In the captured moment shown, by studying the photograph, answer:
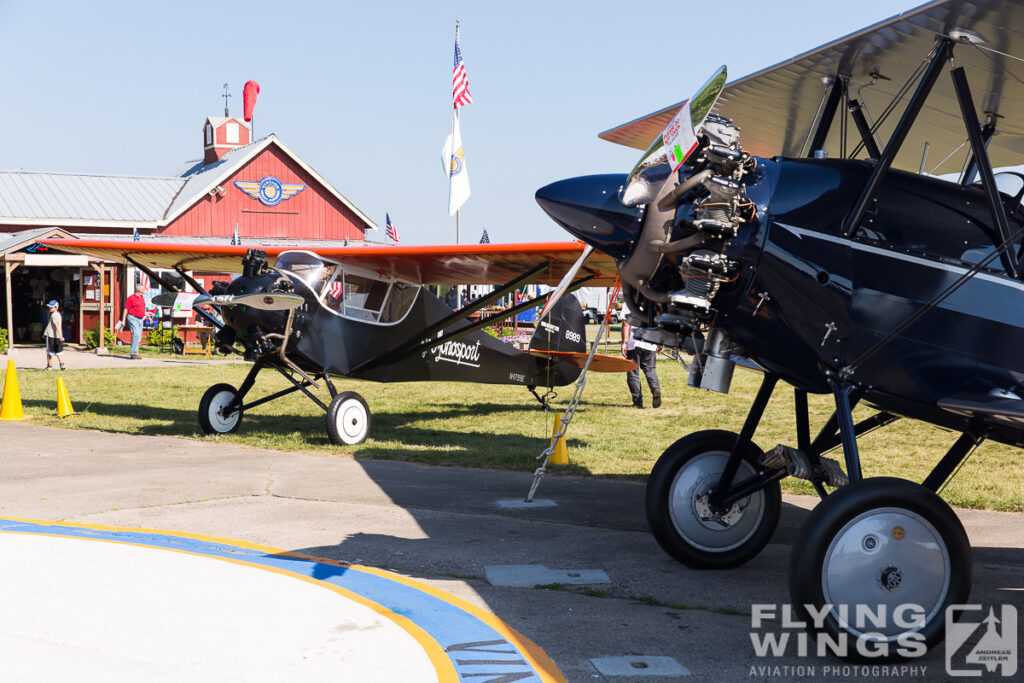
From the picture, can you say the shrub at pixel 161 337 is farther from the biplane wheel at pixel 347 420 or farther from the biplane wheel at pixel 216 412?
the biplane wheel at pixel 347 420

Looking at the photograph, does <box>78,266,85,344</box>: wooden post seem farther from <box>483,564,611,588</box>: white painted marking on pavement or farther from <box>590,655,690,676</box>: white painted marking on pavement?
<box>590,655,690,676</box>: white painted marking on pavement

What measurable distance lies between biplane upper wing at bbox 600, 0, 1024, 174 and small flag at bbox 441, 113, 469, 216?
1447 centimetres

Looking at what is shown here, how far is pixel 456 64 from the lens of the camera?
23016 millimetres

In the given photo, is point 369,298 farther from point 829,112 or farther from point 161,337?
point 161,337

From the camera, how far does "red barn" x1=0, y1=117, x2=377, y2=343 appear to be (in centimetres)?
3513

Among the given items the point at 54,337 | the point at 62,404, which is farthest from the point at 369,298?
the point at 54,337

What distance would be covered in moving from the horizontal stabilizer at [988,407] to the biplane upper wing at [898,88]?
5.99 ft

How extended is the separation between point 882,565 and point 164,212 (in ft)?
124

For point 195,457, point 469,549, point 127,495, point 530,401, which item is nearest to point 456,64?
point 530,401

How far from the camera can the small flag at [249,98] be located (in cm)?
4875

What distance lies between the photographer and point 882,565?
4289mm

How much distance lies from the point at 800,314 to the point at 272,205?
122 feet

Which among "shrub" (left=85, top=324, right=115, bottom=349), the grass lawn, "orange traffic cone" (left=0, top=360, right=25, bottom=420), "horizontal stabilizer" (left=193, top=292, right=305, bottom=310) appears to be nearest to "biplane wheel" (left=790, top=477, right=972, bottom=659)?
the grass lawn

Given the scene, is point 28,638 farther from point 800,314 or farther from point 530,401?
point 530,401
